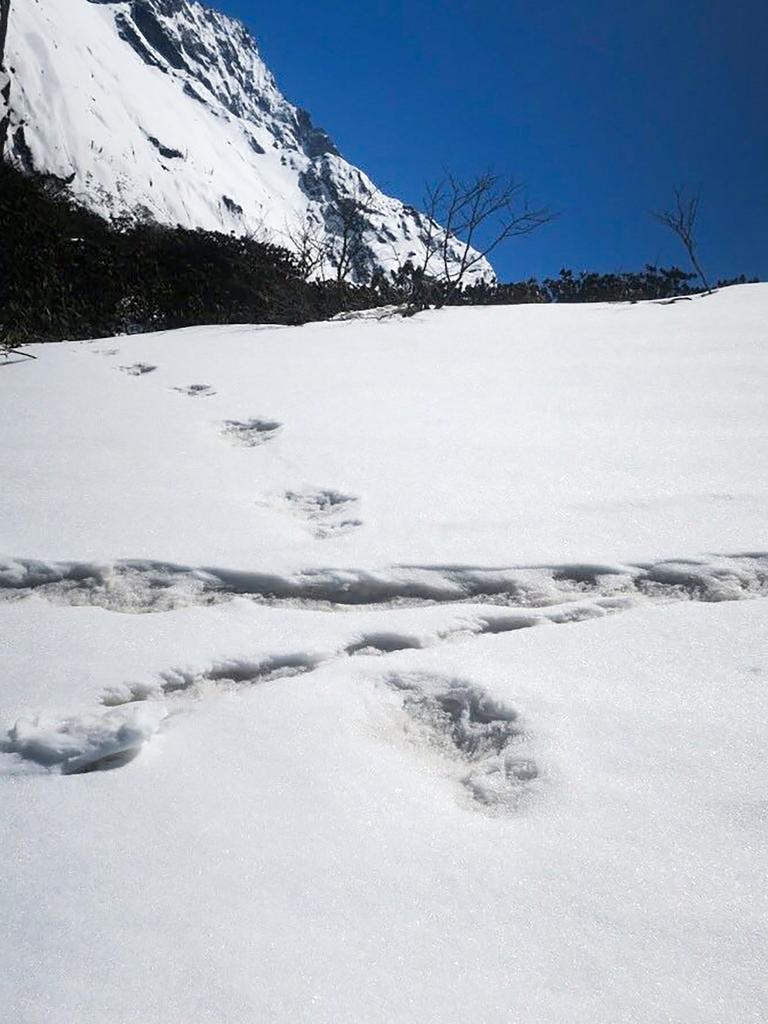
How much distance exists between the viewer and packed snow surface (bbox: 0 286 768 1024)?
50 cm

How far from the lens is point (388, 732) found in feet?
2.61

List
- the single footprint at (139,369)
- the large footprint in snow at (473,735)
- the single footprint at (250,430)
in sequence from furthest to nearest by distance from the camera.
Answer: the single footprint at (139,369) → the single footprint at (250,430) → the large footprint in snow at (473,735)

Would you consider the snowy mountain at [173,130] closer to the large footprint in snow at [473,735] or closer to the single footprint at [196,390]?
the single footprint at [196,390]

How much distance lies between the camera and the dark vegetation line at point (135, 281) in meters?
5.43

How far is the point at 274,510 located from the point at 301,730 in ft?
2.57

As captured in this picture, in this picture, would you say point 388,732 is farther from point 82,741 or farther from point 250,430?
point 250,430

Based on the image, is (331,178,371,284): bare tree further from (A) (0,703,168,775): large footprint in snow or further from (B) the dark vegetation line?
(A) (0,703,168,775): large footprint in snow

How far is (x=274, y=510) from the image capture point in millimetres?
1487

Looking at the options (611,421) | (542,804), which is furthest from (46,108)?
(542,804)

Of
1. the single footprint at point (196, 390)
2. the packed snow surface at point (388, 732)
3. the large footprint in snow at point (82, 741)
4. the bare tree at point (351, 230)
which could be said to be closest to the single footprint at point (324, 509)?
the packed snow surface at point (388, 732)

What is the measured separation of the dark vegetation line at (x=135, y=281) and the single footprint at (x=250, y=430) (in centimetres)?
300

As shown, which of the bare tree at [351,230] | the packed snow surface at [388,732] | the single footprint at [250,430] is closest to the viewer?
the packed snow surface at [388,732]

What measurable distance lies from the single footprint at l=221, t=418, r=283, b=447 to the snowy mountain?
7.35m

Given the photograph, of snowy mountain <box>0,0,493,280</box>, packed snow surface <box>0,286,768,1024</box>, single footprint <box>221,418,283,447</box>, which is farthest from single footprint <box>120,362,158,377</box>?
snowy mountain <box>0,0,493,280</box>
